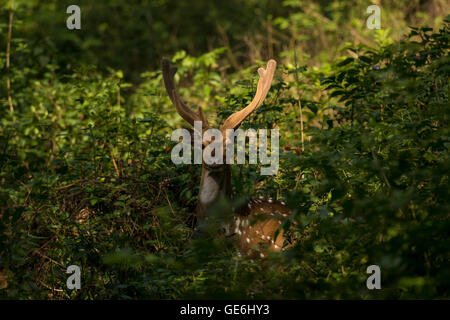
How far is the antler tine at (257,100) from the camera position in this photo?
5277 millimetres

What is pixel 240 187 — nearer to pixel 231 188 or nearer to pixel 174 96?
pixel 231 188

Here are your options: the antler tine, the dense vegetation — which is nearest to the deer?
the antler tine

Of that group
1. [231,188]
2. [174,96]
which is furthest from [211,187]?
[174,96]

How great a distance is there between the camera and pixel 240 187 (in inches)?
207

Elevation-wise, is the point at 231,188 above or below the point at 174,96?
below

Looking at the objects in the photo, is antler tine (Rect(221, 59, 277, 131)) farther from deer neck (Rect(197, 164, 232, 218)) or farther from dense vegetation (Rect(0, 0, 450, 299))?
deer neck (Rect(197, 164, 232, 218))

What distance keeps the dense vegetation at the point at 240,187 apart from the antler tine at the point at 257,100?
173mm

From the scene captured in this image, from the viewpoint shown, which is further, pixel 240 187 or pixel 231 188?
pixel 231 188

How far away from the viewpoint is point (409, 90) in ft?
11.5

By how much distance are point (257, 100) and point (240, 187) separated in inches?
33.6

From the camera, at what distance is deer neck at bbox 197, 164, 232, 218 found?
526 centimetres

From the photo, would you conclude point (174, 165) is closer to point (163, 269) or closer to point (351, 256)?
point (163, 269)

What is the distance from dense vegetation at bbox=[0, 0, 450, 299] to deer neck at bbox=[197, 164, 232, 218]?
0.60 ft

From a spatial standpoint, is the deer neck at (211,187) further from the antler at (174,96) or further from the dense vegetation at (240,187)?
the antler at (174,96)
